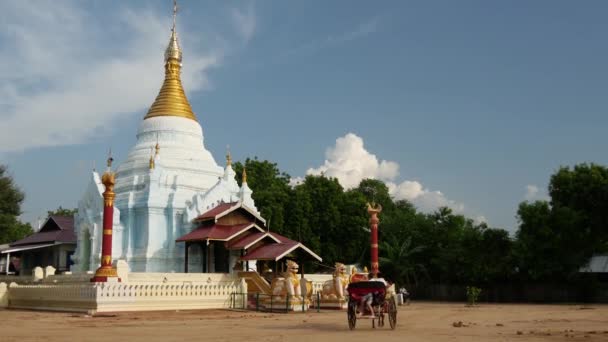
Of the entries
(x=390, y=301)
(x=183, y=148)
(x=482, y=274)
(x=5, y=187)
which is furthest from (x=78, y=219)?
(x=390, y=301)

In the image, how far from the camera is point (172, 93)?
131ft

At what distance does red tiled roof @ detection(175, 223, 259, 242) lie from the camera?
104 ft

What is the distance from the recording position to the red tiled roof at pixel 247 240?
31277mm

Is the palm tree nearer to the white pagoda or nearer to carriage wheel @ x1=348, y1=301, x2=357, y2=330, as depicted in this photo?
the white pagoda

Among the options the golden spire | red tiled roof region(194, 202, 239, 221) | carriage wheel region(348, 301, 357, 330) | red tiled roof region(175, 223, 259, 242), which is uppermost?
the golden spire

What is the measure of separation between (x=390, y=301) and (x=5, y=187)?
35.9 meters

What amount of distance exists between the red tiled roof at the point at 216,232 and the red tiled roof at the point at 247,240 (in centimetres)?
45

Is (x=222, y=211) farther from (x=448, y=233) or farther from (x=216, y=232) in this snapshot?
(x=448, y=233)

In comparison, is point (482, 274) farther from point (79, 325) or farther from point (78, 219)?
point (79, 325)

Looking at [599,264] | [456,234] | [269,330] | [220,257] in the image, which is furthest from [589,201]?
[269,330]

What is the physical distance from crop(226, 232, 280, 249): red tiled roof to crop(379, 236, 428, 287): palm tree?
11.6m

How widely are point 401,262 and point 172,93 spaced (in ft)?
57.3

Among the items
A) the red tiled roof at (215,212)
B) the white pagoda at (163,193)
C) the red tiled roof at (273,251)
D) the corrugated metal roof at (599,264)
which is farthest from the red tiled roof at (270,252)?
the corrugated metal roof at (599,264)

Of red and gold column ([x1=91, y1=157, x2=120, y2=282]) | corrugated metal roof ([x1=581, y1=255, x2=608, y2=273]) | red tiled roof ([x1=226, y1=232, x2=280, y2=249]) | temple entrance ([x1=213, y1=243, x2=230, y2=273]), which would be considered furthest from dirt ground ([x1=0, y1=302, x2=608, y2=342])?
corrugated metal roof ([x1=581, y1=255, x2=608, y2=273])
